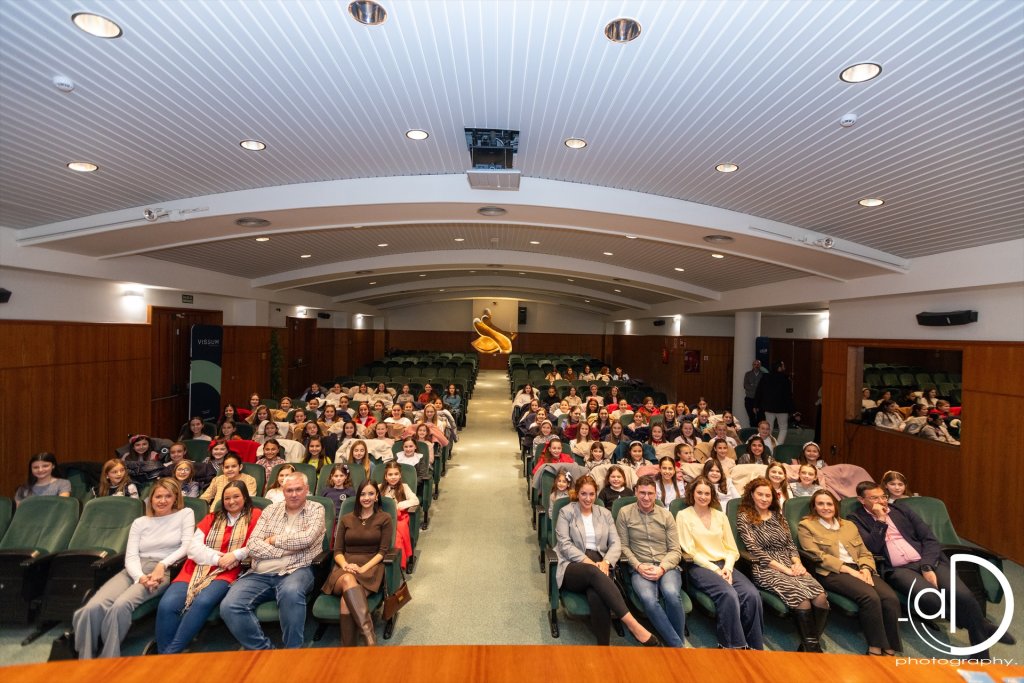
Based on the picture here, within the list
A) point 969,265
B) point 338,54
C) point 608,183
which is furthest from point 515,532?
point 969,265

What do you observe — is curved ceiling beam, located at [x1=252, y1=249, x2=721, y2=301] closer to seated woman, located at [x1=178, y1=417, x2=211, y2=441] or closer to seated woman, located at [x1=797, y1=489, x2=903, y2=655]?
seated woman, located at [x1=178, y1=417, x2=211, y2=441]

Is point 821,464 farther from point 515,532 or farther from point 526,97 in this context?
point 526,97

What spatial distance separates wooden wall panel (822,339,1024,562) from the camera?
5730mm

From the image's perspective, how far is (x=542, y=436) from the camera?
300 inches

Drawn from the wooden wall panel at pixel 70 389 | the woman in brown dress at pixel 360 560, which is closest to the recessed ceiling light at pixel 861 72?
the woman in brown dress at pixel 360 560

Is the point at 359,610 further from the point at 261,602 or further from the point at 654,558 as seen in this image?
the point at 654,558

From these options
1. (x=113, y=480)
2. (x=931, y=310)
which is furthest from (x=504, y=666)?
(x=931, y=310)

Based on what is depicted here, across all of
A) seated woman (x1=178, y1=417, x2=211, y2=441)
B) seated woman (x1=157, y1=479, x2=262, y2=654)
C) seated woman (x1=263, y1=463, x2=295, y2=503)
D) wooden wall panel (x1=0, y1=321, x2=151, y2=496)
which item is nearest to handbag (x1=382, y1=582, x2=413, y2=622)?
seated woman (x1=157, y1=479, x2=262, y2=654)

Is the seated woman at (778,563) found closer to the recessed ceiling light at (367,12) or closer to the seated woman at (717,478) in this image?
the seated woman at (717,478)

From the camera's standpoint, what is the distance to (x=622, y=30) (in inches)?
109

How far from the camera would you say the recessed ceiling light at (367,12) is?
2.58 m

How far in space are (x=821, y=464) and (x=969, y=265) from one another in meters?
2.72

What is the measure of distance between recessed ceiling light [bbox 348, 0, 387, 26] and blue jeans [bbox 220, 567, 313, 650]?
346 centimetres

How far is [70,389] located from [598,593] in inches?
302
